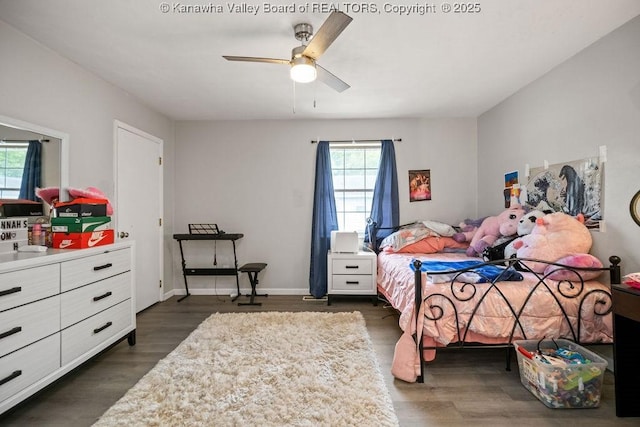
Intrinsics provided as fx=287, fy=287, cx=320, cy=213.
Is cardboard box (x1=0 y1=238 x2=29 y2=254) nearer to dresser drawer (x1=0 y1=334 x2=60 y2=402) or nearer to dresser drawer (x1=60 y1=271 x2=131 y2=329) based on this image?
dresser drawer (x1=60 y1=271 x2=131 y2=329)

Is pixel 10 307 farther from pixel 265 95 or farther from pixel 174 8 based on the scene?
pixel 265 95

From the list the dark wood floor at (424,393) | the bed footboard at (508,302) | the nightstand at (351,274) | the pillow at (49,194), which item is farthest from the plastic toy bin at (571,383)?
the pillow at (49,194)

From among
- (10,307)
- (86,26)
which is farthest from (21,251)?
(86,26)

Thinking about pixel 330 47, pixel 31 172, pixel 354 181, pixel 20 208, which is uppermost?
pixel 330 47

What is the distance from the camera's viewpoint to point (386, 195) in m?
3.98

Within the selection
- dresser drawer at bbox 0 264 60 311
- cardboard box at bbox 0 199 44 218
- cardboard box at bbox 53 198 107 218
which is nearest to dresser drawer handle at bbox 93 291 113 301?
dresser drawer at bbox 0 264 60 311

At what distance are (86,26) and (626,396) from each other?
13.6 ft

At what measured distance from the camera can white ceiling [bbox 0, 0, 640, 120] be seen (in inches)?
73.4

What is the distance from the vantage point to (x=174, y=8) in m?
1.83

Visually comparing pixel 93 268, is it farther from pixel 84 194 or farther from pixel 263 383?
pixel 263 383

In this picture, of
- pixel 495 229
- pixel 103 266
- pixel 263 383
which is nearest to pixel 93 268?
pixel 103 266

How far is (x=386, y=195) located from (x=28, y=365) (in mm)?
3661

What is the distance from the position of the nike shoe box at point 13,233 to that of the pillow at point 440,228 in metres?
3.84

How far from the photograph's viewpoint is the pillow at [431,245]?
352cm
